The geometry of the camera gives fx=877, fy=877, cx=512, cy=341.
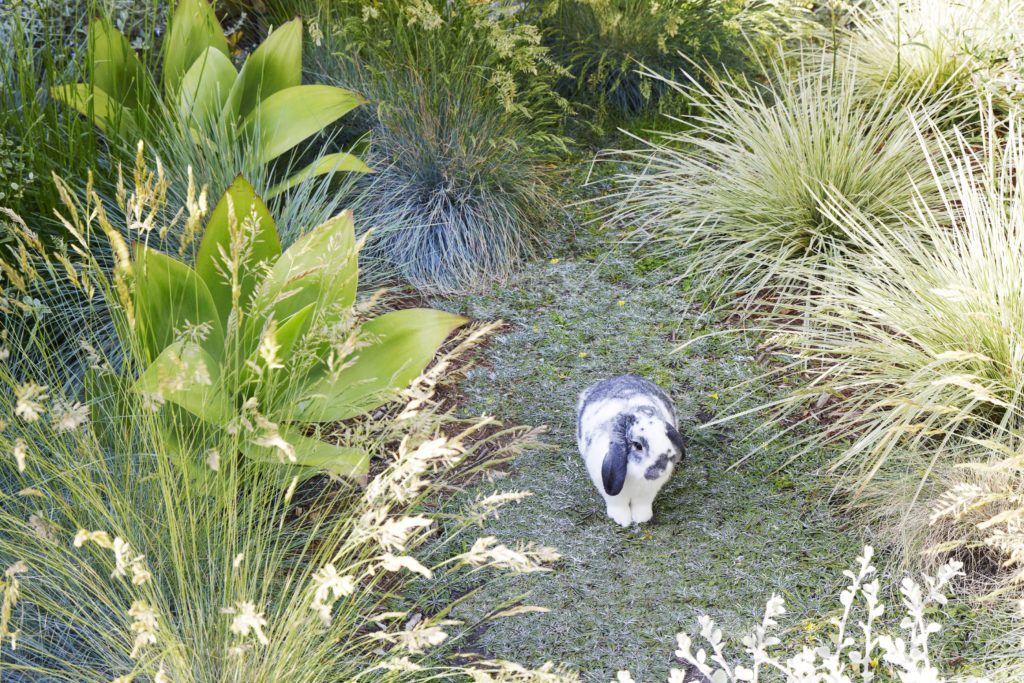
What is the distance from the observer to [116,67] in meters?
3.43

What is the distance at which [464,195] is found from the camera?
12.9ft

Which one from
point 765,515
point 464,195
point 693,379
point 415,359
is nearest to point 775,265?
point 693,379

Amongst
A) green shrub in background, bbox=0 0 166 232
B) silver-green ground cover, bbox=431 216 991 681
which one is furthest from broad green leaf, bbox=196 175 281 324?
silver-green ground cover, bbox=431 216 991 681

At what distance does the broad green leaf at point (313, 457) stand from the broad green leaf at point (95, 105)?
1.48 m

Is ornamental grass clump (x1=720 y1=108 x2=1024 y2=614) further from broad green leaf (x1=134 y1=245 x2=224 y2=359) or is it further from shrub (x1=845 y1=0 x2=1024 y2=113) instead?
broad green leaf (x1=134 y1=245 x2=224 y2=359)

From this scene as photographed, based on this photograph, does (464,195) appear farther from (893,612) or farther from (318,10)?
(893,612)

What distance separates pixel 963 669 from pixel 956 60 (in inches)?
124

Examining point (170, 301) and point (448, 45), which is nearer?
point (170, 301)

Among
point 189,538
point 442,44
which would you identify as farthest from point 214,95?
point 189,538

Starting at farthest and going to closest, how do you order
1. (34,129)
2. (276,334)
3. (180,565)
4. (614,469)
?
(34,129), (614,469), (276,334), (180,565)

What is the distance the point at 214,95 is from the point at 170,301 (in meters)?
1.49

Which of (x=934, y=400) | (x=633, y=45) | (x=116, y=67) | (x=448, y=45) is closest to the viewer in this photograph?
→ (x=934, y=400)

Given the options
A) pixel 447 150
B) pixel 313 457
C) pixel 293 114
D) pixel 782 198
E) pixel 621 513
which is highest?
pixel 293 114

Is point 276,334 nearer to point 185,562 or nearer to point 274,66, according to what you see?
point 185,562
